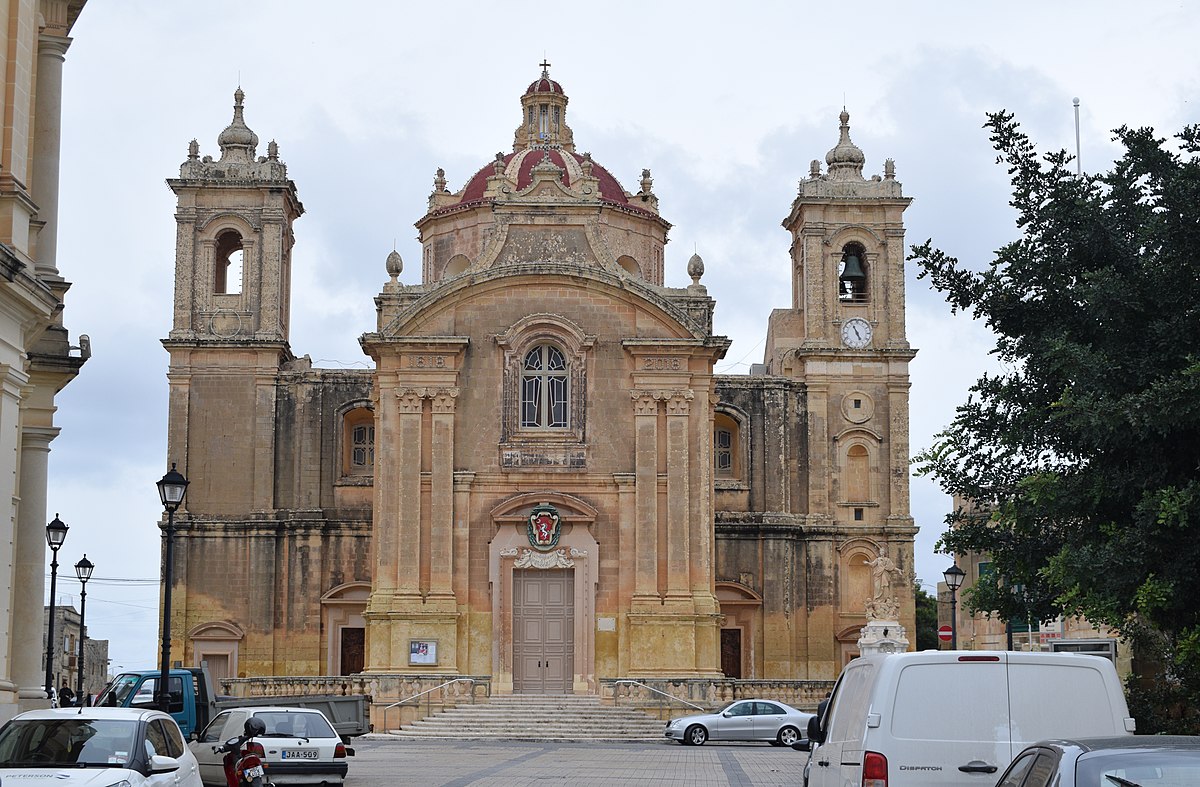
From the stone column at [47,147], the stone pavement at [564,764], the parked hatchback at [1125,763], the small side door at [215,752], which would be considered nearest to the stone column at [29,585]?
the stone column at [47,147]

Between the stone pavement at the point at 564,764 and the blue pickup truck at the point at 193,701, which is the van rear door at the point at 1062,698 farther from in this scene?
the blue pickup truck at the point at 193,701

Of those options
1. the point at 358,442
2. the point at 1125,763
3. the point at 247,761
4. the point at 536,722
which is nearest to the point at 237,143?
the point at 358,442

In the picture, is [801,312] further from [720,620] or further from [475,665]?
[475,665]

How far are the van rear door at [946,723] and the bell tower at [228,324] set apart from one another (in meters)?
38.9

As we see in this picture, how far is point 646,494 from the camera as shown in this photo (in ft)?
141

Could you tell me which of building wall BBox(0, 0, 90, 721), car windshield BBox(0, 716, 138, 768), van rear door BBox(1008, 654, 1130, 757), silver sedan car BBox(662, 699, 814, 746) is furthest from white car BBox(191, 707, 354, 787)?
silver sedan car BBox(662, 699, 814, 746)

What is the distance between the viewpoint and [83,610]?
37156 millimetres

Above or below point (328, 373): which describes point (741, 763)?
below

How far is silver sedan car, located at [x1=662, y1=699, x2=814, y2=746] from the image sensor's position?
38375 mm

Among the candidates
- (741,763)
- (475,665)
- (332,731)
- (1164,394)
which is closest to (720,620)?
(475,665)

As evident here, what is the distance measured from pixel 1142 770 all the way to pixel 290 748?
16.4m

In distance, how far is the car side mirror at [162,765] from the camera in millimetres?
13977

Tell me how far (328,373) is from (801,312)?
14240 mm

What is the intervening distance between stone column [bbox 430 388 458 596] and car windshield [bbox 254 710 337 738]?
1844cm
